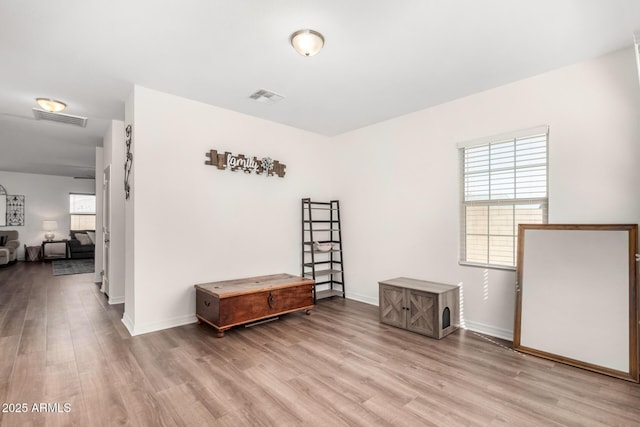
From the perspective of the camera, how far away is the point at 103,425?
6.43ft

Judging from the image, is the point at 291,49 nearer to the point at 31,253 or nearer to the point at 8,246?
the point at 8,246

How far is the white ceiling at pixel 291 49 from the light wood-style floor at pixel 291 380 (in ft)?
9.01

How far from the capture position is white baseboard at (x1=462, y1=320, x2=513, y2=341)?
3399 millimetres

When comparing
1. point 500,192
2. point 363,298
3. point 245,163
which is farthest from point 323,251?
point 500,192

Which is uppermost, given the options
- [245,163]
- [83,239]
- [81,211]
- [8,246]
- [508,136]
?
[508,136]

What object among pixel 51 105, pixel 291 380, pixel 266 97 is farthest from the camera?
pixel 51 105

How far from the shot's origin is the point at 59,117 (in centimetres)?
462

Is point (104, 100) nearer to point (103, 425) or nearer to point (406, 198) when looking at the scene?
point (103, 425)

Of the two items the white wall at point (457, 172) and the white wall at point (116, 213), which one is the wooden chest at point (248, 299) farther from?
the white wall at point (116, 213)

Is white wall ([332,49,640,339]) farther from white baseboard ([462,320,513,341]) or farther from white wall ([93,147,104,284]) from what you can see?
white wall ([93,147,104,284])

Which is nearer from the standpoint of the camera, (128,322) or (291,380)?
(291,380)

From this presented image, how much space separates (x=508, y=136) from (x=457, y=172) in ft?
2.17

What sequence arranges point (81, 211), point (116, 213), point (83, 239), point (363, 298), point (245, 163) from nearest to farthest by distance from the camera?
point (245, 163) → point (116, 213) → point (363, 298) → point (83, 239) → point (81, 211)

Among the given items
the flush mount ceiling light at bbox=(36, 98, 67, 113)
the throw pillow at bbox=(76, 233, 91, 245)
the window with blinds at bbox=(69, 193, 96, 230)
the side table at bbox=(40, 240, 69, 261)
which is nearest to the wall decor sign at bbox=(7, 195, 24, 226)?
the side table at bbox=(40, 240, 69, 261)
